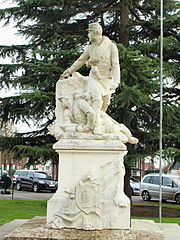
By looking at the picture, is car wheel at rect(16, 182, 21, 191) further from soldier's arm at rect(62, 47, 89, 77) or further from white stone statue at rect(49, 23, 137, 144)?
white stone statue at rect(49, 23, 137, 144)

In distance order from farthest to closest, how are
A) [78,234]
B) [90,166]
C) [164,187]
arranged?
[164,187]
[90,166]
[78,234]

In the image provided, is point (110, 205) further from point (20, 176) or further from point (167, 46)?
point (20, 176)

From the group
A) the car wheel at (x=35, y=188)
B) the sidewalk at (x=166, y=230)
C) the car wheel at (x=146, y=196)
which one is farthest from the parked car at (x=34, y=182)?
the sidewalk at (x=166, y=230)

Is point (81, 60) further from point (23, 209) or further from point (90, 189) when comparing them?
point (23, 209)

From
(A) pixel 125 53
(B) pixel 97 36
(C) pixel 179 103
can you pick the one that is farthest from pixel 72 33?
(B) pixel 97 36

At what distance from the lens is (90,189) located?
675 centimetres

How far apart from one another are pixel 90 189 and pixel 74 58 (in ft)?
27.2

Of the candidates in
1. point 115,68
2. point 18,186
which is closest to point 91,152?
point 115,68

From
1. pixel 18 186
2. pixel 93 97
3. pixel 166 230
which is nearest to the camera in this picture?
pixel 93 97

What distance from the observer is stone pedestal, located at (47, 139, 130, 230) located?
22.0 feet

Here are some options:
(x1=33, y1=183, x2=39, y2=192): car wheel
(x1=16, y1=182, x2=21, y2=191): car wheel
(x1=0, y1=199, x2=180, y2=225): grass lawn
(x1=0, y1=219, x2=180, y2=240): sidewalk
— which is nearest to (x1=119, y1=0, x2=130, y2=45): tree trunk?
(x1=0, y1=199, x2=180, y2=225): grass lawn

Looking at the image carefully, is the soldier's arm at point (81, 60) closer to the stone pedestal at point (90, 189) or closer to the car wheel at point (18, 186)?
the stone pedestal at point (90, 189)

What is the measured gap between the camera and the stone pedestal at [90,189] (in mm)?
6715

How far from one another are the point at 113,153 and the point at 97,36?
209 centimetres
